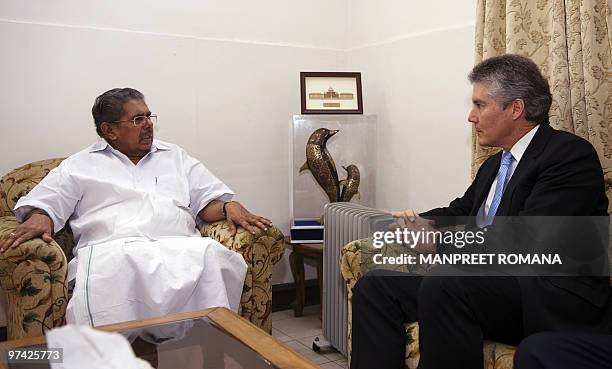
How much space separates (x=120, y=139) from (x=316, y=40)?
1.52 metres

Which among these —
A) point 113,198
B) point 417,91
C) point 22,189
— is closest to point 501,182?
point 417,91

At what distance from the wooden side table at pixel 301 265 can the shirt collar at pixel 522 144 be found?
128 centimetres

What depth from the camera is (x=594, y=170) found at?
171 centimetres

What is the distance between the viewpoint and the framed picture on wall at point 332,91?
3.19 metres

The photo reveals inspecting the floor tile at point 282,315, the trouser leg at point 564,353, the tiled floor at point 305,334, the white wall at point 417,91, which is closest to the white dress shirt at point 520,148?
the trouser leg at point 564,353

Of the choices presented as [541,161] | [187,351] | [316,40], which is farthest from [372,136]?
[187,351]

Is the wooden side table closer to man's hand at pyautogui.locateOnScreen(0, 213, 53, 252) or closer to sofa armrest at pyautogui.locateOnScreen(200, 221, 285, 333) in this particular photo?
sofa armrest at pyautogui.locateOnScreen(200, 221, 285, 333)

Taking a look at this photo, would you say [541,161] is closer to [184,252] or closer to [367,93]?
[184,252]

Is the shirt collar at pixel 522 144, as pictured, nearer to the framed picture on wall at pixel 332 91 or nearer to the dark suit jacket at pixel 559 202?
the dark suit jacket at pixel 559 202

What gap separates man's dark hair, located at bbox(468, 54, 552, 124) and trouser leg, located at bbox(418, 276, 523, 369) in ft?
1.88

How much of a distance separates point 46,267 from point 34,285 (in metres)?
0.07

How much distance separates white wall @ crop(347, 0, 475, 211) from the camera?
2.90m

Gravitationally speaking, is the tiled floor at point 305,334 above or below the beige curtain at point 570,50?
below

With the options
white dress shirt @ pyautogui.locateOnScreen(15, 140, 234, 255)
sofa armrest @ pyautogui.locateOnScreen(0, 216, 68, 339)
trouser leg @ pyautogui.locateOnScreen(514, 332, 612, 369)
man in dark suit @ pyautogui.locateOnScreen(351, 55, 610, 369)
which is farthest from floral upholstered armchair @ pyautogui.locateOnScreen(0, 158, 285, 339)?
trouser leg @ pyautogui.locateOnScreen(514, 332, 612, 369)
